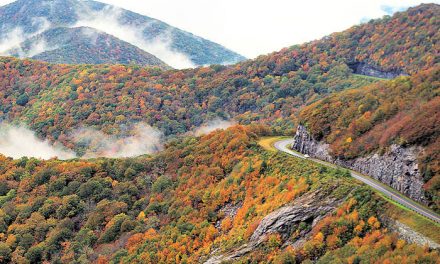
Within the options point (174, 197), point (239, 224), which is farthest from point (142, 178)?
point (239, 224)

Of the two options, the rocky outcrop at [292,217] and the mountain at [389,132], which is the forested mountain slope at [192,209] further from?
the mountain at [389,132]

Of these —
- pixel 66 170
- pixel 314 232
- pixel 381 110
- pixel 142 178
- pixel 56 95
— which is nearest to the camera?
pixel 314 232

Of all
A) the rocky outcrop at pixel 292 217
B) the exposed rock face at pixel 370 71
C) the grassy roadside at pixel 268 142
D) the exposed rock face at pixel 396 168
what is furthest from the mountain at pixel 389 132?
the exposed rock face at pixel 370 71

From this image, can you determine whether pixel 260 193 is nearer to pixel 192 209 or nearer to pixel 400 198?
pixel 192 209

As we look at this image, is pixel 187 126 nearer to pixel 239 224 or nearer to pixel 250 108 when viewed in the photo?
pixel 250 108

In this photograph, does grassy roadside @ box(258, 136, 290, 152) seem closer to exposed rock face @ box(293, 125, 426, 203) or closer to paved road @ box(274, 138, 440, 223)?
exposed rock face @ box(293, 125, 426, 203)

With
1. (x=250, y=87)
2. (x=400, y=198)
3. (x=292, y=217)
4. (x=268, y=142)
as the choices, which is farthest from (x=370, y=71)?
(x=292, y=217)

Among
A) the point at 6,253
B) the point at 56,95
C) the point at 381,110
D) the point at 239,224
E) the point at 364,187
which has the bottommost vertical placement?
the point at 6,253
